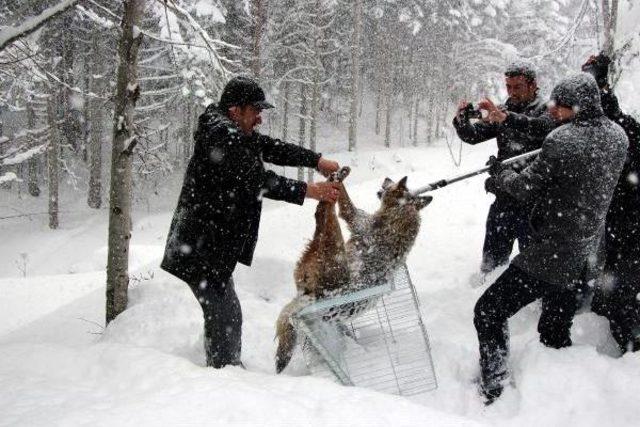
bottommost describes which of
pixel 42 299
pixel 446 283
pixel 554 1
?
pixel 42 299

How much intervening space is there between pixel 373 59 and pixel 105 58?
→ 18.0 meters

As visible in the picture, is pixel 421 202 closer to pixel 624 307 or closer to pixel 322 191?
pixel 322 191

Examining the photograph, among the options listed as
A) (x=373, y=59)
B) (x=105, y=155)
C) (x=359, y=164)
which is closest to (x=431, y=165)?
(x=359, y=164)

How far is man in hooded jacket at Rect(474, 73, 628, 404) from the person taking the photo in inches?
115

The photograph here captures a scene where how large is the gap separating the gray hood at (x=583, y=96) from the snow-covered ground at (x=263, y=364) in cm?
171

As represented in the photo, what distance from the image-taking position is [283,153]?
11.9 feet

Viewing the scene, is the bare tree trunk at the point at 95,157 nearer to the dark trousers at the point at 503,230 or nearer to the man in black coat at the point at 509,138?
the man in black coat at the point at 509,138

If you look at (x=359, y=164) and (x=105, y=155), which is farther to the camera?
(x=105, y=155)

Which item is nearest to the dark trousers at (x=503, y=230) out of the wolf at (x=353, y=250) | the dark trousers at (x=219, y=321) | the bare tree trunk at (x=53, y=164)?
the wolf at (x=353, y=250)

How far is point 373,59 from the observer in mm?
32312

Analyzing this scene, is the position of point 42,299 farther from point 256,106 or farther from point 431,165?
point 431,165

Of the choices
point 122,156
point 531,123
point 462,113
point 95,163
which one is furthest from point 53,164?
point 531,123

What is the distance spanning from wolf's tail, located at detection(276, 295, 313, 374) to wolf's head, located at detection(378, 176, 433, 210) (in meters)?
0.97

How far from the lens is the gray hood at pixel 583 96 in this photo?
2.90m
